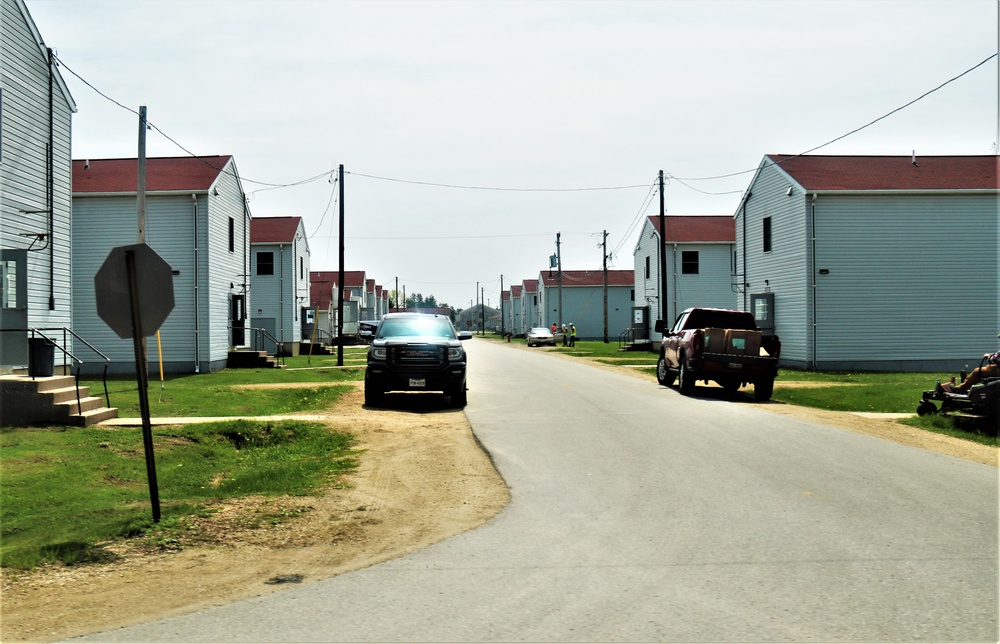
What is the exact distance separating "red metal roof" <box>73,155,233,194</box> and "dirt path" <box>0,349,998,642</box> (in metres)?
21.0

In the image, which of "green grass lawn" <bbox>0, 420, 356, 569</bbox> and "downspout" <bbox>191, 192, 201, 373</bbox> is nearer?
"green grass lawn" <bbox>0, 420, 356, 569</bbox>

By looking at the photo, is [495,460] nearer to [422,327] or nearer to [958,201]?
[422,327]

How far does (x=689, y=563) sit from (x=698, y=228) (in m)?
48.0

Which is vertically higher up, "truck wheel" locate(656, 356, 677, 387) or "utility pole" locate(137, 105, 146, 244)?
"utility pole" locate(137, 105, 146, 244)

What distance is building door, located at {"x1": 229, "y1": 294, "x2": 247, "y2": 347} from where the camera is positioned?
33.6 m

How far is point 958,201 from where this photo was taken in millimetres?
30750

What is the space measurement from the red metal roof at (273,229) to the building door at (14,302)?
93.2 feet

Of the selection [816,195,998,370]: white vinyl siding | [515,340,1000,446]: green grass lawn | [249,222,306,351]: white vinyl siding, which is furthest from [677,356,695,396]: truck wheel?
[249,222,306,351]: white vinyl siding

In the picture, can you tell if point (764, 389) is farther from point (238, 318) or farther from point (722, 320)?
point (238, 318)

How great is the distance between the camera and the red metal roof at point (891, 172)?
1216 inches

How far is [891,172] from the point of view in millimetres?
32562

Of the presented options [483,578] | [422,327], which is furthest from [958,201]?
[483,578]

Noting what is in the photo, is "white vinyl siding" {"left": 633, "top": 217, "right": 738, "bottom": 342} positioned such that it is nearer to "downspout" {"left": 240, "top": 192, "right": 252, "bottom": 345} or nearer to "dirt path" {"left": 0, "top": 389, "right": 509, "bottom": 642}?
"downspout" {"left": 240, "top": 192, "right": 252, "bottom": 345}

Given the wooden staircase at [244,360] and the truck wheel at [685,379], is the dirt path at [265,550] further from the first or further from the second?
the wooden staircase at [244,360]
